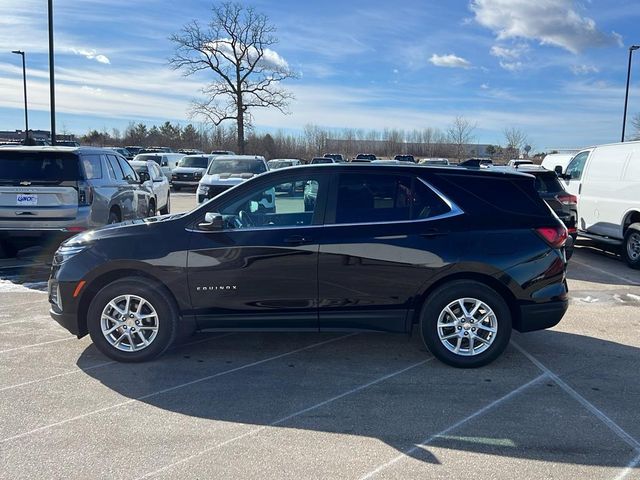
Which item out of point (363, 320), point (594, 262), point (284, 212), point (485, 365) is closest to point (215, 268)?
point (284, 212)

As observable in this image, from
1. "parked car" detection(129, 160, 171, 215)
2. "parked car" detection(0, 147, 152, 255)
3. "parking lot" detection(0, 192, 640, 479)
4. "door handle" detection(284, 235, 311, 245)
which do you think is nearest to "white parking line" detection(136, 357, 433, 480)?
"parking lot" detection(0, 192, 640, 479)

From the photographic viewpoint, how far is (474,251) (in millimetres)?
4695

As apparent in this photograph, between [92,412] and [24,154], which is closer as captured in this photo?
[92,412]

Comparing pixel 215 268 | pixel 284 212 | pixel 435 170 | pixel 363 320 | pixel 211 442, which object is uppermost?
pixel 435 170

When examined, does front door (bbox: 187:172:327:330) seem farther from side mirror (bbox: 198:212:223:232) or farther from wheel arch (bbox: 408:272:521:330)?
wheel arch (bbox: 408:272:521:330)

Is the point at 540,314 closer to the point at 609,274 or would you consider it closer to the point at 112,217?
the point at 609,274

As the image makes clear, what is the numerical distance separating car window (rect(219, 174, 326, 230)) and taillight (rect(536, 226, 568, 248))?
197 centimetres

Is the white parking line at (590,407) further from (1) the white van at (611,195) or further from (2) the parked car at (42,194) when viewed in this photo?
(2) the parked car at (42,194)

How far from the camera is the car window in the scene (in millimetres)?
4848

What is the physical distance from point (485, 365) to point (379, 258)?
4.42 ft

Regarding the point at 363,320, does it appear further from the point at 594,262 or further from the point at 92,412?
the point at 594,262

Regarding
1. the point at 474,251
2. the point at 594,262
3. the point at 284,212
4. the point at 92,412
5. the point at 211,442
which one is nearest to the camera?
the point at 211,442

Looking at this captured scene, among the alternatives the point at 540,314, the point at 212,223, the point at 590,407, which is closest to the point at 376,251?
the point at 212,223

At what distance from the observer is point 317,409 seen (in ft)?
13.2
